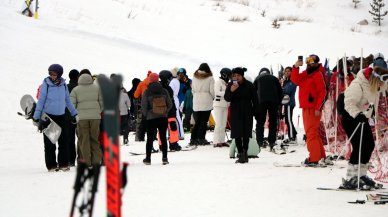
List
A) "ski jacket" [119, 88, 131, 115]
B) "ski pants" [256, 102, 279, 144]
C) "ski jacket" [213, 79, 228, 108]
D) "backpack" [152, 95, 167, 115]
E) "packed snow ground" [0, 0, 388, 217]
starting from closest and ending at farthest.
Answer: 1. "packed snow ground" [0, 0, 388, 217]
2. "backpack" [152, 95, 167, 115]
3. "ski pants" [256, 102, 279, 144]
4. "ski jacket" [213, 79, 228, 108]
5. "ski jacket" [119, 88, 131, 115]

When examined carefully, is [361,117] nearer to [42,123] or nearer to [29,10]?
[42,123]

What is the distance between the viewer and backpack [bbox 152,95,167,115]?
12375 millimetres

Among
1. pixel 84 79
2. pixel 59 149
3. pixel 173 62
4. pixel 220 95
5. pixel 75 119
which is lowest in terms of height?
pixel 59 149

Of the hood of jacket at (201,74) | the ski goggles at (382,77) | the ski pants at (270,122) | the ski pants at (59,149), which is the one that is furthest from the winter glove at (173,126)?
the ski goggles at (382,77)

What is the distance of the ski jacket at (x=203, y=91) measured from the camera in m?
15.9

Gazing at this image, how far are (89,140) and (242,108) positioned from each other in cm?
273

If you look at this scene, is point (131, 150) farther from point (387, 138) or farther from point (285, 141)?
point (387, 138)

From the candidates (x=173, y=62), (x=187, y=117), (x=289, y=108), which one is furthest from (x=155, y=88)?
(x=173, y=62)

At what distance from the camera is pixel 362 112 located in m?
8.88

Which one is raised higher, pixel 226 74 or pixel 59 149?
pixel 226 74

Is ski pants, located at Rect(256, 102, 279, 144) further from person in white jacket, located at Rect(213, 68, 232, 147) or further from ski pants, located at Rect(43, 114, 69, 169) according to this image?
ski pants, located at Rect(43, 114, 69, 169)

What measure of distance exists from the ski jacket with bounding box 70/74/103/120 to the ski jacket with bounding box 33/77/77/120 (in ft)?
0.71

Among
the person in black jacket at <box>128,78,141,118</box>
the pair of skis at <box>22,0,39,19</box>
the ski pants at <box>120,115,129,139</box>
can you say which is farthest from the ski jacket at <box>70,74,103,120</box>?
the pair of skis at <box>22,0,39,19</box>

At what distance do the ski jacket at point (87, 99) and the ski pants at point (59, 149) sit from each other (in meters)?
Result: 0.36
